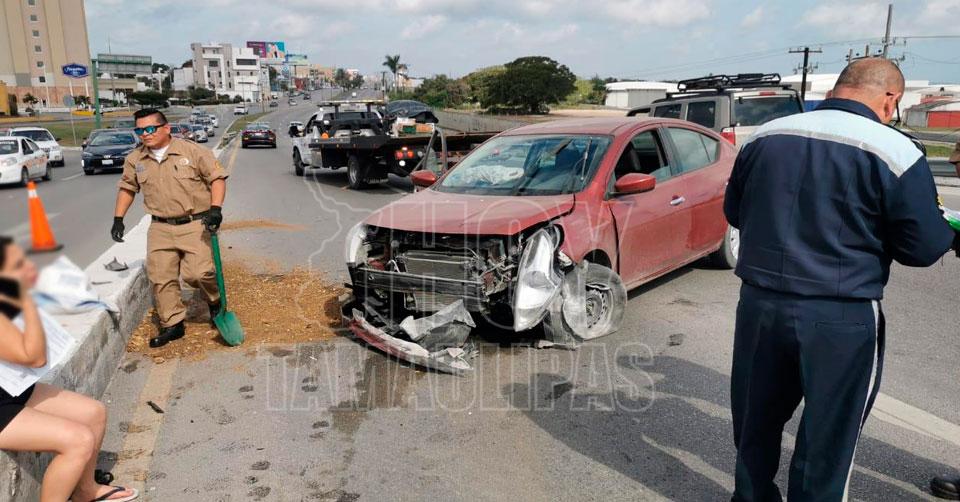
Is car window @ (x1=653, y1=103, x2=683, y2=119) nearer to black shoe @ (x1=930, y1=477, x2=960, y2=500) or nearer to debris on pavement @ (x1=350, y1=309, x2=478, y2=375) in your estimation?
debris on pavement @ (x1=350, y1=309, x2=478, y2=375)

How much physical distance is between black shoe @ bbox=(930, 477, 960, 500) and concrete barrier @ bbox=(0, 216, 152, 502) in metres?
3.95

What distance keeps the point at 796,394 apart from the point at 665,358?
2.27 m

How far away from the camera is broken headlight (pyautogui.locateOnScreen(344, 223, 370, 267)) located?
17.0ft

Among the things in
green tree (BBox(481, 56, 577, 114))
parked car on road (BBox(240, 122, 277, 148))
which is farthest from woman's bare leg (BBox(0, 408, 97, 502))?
green tree (BBox(481, 56, 577, 114))

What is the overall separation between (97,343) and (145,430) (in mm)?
836

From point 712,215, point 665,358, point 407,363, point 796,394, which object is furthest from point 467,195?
point 796,394

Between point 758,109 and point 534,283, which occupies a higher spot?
point 758,109

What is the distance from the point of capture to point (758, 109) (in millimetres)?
11617

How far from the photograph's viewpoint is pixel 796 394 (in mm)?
2594

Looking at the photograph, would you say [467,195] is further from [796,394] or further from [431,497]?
[796,394]

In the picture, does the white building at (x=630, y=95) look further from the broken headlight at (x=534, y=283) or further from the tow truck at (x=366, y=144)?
the broken headlight at (x=534, y=283)

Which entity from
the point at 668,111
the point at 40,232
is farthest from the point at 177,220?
the point at 668,111

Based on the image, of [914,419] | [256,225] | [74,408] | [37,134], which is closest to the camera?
[74,408]

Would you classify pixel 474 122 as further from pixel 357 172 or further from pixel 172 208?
pixel 172 208
